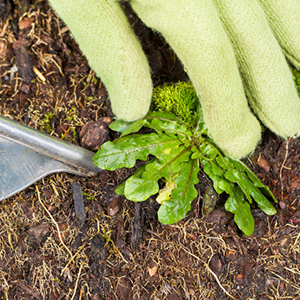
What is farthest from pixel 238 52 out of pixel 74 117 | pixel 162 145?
pixel 74 117

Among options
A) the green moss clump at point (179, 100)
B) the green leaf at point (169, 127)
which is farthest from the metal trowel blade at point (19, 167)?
the green moss clump at point (179, 100)

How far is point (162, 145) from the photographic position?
1.39 m

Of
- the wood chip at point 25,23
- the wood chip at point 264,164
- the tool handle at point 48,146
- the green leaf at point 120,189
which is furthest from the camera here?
the wood chip at point 25,23

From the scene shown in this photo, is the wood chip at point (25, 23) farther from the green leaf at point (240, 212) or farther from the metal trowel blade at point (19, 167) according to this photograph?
the green leaf at point (240, 212)

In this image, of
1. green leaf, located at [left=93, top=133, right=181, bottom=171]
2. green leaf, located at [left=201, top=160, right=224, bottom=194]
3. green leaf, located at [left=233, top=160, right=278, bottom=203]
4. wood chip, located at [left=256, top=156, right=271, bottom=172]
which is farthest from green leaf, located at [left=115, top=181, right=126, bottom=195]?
wood chip, located at [left=256, top=156, right=271, bottom=172]

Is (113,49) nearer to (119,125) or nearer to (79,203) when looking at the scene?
(119,125)

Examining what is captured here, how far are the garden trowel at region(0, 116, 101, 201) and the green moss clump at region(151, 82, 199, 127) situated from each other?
1.47 feet

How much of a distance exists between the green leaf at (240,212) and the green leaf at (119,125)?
24.2 inches

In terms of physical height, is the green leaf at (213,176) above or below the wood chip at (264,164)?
above

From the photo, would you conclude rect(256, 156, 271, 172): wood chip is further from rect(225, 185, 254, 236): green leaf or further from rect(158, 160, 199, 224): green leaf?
rect(158, 160, 199, 224): green leaf

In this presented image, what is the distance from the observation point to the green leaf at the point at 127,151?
4.34 ft

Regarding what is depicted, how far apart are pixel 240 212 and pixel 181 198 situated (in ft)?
0.97

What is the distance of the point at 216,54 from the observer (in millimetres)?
1147

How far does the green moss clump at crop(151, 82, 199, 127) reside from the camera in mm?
1458
